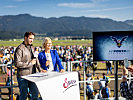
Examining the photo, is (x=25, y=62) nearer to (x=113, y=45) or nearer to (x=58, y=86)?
(x=58, y=86)

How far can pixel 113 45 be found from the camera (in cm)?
397

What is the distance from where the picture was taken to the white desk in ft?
9.62

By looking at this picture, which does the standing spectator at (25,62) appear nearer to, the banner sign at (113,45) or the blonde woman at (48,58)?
the blonde woman at (48,58)

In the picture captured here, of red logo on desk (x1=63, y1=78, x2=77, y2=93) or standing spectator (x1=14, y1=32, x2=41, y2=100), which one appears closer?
red logo on desk (x1=63, y1=78, x2=77, y2=93)

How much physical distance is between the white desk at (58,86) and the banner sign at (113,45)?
36.7 inches

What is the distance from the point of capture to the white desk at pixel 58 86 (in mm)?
2931

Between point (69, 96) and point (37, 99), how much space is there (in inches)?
26.4

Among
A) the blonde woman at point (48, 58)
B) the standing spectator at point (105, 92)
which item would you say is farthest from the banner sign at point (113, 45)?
the standing spectator at point (105, 92)

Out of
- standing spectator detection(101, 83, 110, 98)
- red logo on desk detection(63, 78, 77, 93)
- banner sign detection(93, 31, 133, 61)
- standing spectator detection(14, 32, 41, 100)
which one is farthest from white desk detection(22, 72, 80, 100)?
standing spectator detection(101, 83, 110, 98)

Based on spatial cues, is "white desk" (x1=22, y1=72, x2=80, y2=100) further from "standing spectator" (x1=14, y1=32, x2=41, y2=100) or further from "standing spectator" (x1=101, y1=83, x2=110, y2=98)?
"standing spectator" (x1=101, y1=83, x2=110, y2=98)

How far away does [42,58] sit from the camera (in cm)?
380

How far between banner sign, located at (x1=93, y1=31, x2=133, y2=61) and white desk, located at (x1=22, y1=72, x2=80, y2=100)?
0.93 meters

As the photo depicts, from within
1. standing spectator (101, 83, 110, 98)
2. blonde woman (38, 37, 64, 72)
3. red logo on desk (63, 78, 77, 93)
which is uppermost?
blonde woman (38, 37, 64, 72)

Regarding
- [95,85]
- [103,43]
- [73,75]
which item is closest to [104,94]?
[103,43]
